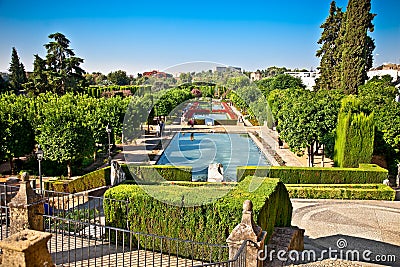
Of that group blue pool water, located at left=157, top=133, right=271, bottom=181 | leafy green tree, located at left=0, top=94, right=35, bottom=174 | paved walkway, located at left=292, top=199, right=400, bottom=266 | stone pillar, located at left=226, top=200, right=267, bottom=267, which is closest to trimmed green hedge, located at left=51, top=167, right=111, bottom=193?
blue pool water, located at left=157, top=133, right=271, bottom=181

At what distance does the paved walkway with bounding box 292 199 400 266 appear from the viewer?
384 inches

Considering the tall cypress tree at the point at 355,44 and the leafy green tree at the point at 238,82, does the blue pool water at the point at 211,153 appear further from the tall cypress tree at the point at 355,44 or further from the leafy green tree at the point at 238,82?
the tall cypress tree at the point at 355,44

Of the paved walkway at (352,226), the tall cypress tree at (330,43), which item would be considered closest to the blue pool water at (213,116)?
the tall cypress tree at (330,43)

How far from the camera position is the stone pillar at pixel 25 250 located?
3486 millimetres

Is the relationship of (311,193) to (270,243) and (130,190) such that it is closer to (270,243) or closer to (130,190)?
(270,243)

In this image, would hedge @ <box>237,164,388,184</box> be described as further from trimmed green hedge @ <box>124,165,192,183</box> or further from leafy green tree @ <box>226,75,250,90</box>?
leafy green tree @ <box>226,75,250,90</box>

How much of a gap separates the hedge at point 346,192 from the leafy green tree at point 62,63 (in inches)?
1263

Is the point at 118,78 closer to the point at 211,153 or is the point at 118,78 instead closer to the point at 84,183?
the point at 211,153

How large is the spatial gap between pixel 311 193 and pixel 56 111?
1387 centimetres

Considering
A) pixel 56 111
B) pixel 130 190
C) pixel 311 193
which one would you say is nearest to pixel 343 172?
pixel 311 193

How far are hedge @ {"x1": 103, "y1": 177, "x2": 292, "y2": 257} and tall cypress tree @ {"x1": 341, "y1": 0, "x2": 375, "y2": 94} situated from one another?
25100mm

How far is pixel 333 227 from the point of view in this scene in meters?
11.4

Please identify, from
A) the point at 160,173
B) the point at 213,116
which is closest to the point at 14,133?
the point at 160,173

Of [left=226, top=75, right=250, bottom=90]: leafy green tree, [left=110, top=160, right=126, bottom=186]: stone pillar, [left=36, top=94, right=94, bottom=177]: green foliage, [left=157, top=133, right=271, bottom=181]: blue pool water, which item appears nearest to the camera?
[left=226, top=75, right=250, bottom=90]: leafy green tree
